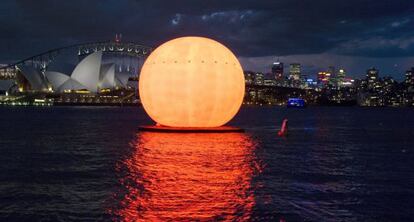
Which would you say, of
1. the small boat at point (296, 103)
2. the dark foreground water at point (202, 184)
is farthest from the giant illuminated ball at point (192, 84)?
the small boat at point (296, 103)

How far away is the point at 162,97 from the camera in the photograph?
28.2 metres

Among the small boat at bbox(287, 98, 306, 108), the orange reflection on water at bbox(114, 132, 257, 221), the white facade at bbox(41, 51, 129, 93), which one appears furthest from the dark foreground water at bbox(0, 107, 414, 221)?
the small boat at bbox(287, 98, 306, 108)

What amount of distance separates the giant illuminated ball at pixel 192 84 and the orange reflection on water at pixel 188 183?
522 cm

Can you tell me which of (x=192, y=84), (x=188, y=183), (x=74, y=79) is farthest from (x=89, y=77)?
(x=188, y=183)

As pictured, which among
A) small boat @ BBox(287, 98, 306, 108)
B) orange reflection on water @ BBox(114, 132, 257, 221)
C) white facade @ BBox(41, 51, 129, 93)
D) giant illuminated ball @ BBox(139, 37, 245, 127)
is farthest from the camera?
small boat @ BBox(287, 98, 306, 108)

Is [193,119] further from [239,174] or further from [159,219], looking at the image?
[159,219]

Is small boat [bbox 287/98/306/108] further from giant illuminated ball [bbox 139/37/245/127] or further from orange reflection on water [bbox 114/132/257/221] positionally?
orange reflection on water [bbox 114/132/257/221]

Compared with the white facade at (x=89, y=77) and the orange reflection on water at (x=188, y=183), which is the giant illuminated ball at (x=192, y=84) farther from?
the white facade at (x=89, y=77)

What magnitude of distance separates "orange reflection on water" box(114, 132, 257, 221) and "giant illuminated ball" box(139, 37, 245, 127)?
206 inches

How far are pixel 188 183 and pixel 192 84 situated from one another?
15139 mm

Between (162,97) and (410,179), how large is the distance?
51.3ft

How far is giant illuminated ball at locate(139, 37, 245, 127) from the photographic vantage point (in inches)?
1097

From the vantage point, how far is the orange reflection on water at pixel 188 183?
9969 millimetres

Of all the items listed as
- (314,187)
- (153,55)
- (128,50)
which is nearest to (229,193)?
(314,187)
